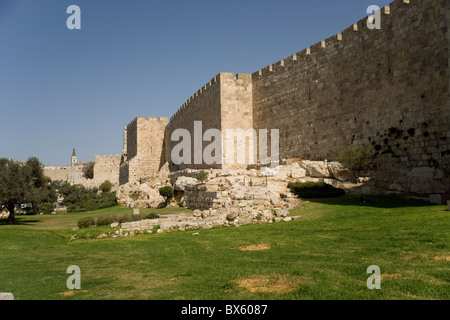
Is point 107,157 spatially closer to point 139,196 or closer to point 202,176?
point 139,196

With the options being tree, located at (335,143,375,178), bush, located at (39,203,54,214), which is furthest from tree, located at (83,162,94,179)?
tree, located at (335,143,375,178)

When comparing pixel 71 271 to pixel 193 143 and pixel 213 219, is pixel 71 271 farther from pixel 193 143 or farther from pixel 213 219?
pixel 193 143

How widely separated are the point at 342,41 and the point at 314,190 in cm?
671

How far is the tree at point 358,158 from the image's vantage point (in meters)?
14.5

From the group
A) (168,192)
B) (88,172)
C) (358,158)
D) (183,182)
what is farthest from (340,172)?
(88,172)

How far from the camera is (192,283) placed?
5.36m

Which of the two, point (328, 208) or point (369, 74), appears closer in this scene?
point (328, 208)

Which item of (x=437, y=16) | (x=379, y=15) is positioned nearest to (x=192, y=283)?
(x=437, y=16)

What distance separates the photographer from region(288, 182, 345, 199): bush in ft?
45.4

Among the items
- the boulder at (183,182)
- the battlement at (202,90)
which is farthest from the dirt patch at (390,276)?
the battlement at (202,90)

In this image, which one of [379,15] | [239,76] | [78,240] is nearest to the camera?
[78,240]

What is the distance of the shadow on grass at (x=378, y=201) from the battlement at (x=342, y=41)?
628cm

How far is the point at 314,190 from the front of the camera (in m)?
14.0
